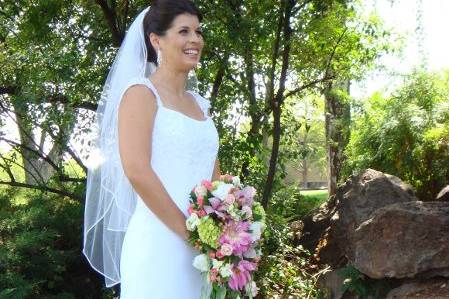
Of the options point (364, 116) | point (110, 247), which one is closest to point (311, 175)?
point (364, 116)

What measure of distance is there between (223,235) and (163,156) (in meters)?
0.42

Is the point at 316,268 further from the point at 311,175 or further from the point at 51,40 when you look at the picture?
the point at 311,175

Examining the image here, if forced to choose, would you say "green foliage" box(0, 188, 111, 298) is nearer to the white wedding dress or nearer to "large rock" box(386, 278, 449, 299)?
the white wedding dress

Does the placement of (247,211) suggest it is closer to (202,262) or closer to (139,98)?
(202,262)

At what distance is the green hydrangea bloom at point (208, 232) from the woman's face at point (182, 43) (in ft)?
2.27

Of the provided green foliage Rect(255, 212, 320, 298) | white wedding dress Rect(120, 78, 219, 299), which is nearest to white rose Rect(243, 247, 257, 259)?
white wedding dress Rect(120, 78, 219, 299)

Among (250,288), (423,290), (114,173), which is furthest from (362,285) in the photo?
(114,173)

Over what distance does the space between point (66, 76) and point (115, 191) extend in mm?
2418

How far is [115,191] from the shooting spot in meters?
2.68

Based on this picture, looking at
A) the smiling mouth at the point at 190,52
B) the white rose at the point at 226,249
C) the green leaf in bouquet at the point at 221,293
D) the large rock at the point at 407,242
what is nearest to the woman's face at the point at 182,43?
the smiling mouth at the point at 190,52

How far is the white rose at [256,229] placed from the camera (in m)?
2.29

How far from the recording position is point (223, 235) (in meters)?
2.20

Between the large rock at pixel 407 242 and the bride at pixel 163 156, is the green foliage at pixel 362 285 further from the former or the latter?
the bride at pixel 163 156

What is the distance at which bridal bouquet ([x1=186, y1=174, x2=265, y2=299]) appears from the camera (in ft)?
7.16
